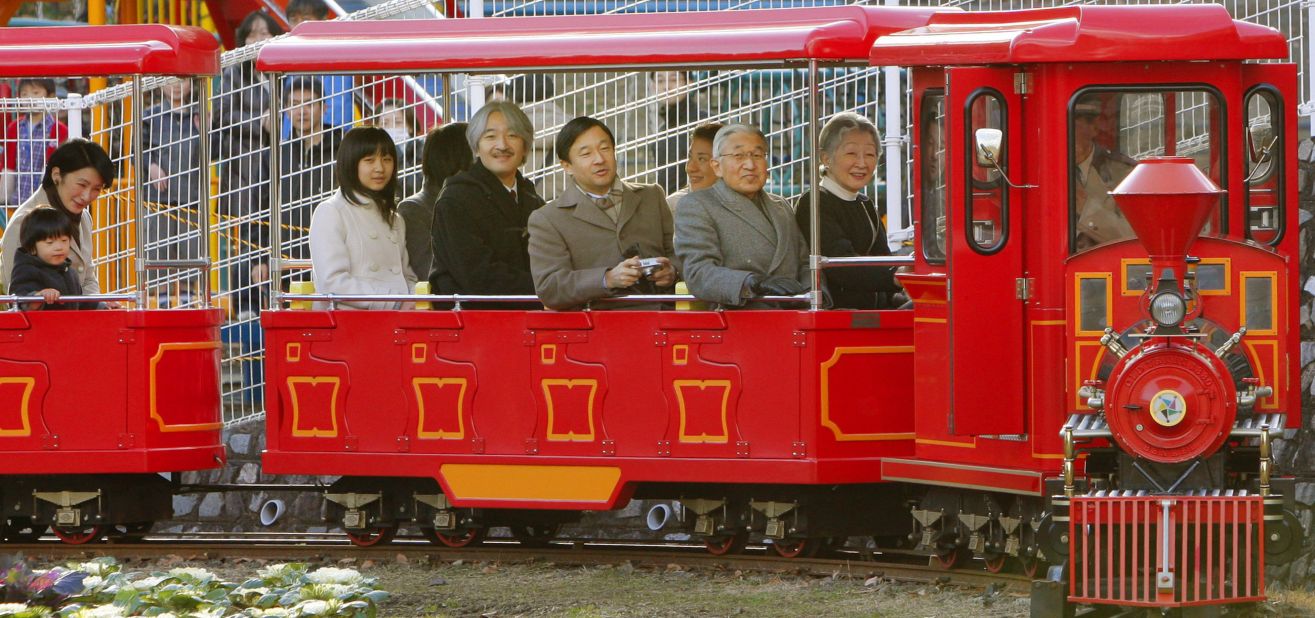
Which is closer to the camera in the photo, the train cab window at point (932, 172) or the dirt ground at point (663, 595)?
the dirt ground at point (663, 595)

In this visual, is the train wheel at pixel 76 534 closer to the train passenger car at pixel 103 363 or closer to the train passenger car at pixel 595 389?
the train passenger car at pixel 103 363

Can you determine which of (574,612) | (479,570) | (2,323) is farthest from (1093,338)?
(2,323)

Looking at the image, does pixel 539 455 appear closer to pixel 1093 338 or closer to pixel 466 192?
pixel 466 192

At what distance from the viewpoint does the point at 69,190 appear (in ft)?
39.1

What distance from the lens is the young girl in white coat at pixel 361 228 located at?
1165cm

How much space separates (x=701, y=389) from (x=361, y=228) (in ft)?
6.98

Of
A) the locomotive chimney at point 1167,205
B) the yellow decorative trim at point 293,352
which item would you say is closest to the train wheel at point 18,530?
the yellow decorative trim at point 293,352

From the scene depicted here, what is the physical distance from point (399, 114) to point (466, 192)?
121 inches

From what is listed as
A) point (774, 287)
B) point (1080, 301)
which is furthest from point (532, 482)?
point (1080, 301)

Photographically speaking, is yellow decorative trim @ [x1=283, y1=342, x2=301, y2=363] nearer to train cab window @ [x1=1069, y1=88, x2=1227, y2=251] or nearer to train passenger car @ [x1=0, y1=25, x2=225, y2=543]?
train passenger car @ [x1=0, y1=25, x2=225, y2=543]

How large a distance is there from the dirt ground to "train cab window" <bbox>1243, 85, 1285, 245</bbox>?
1622 millimetres

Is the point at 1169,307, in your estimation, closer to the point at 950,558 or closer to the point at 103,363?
the point at 950,558

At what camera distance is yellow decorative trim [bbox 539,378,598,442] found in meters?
11.1

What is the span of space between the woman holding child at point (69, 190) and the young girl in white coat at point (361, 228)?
124 cm
